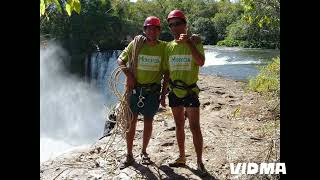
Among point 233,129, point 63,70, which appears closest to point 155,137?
point 233,129

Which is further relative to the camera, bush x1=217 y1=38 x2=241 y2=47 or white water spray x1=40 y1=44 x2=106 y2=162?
bush x1=217 y1=38 x2=241 y2=47

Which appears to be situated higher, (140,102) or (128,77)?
(128,77)

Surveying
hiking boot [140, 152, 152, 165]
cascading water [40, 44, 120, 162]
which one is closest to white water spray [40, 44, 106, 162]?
cascading water [40, 44, 120, 162]

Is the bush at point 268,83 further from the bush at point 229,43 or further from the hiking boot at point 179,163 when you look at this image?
the bush at point 229,43

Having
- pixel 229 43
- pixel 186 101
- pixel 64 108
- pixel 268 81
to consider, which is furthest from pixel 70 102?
pixel 229 43

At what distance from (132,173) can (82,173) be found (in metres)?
0.62

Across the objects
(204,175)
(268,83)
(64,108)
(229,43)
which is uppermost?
(229,43)

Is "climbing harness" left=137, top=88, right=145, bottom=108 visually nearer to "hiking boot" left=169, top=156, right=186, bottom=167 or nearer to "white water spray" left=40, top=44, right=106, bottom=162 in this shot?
"hiking boot" left=169, top=156, right=186, bottom=167

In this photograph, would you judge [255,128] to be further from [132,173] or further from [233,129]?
[132,173]

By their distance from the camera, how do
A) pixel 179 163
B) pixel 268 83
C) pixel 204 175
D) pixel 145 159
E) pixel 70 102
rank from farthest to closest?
pixel 70 102, pixel 268 83, pixel 145 159, pixel 179 163, pixel 204 175

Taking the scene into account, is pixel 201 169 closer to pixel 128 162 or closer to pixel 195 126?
pixel 195 126

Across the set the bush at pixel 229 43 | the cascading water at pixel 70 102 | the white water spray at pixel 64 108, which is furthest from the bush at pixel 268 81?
the bush at pixel 229 43

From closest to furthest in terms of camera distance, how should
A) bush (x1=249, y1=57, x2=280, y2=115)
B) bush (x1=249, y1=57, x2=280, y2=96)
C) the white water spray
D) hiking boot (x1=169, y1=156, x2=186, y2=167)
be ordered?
hiking boot (x1=169, y1=156, x2=186, y2=167), bush (x1=249, y1=57, x2=280, y2=115), bush (x1=249, y1=57, x2=280, y2=96), the white water spray
